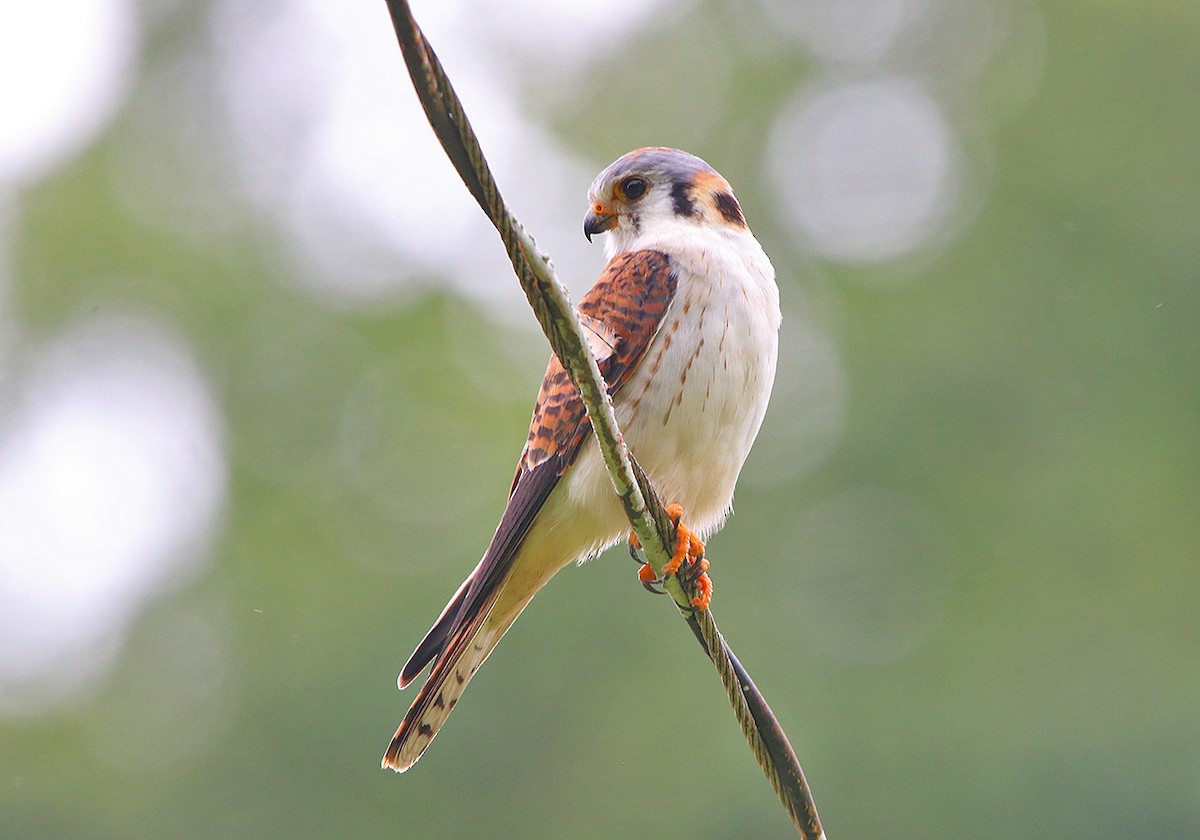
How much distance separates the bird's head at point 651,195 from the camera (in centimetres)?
320

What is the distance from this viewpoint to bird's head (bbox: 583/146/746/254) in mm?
3199

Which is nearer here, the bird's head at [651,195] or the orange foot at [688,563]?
the orange foot at [688,563]

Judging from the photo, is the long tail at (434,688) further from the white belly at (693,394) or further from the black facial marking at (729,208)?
the black facial marking at (729,208)

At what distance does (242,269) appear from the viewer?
31.5 ft

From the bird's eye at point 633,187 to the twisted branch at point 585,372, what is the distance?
50.5 inches

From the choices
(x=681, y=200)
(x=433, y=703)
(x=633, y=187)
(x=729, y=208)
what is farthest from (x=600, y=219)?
(x=433, y=703)

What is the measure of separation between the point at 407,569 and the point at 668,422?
5460mm

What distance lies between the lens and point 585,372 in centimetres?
168

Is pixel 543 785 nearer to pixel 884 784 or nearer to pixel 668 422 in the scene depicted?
pixel 884 784

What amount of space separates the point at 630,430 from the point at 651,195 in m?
0.81

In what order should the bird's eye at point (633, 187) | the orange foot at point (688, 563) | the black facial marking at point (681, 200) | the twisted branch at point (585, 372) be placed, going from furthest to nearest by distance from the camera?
the bird's eye at point (633, 187) → the black facial marking at point (681, 200) → the orange foot at point (688, 563) → the twisted branch at point (585, 372)

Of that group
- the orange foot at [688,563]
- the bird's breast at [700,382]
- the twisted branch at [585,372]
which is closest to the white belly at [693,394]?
the bird's breast at [700,382]

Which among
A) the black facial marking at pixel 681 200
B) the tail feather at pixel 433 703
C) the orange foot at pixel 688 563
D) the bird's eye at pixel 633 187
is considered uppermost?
the bird's eye at pixel 633 187

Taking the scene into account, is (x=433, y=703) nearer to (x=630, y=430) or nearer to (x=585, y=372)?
(x=630, y=430)
